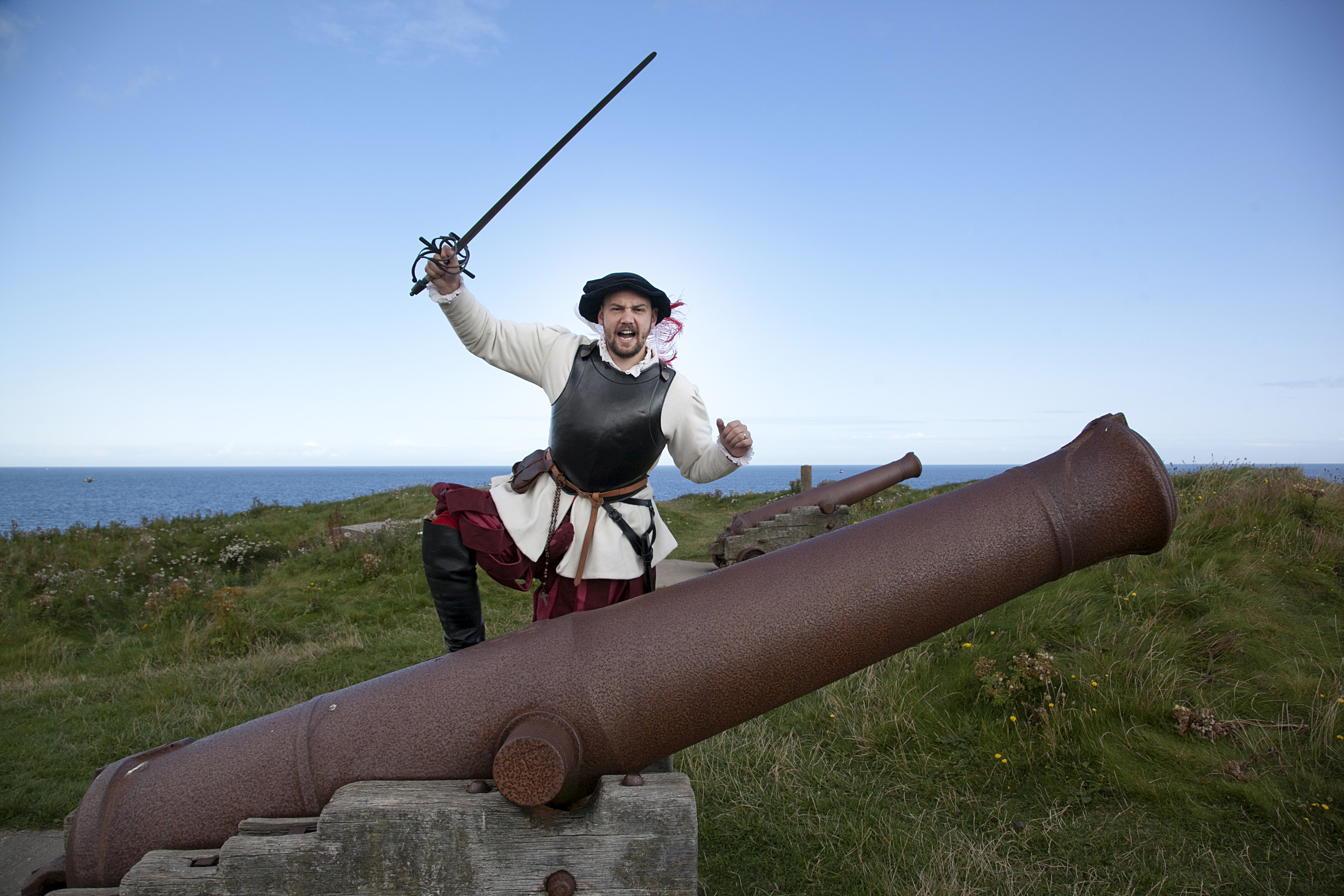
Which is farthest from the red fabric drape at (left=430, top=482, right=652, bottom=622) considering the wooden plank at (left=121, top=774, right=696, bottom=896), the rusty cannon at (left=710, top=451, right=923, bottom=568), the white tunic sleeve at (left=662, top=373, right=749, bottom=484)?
the rusty cannon at (left=710, top=451, right=923, bottom=568)

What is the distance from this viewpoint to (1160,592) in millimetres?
5062

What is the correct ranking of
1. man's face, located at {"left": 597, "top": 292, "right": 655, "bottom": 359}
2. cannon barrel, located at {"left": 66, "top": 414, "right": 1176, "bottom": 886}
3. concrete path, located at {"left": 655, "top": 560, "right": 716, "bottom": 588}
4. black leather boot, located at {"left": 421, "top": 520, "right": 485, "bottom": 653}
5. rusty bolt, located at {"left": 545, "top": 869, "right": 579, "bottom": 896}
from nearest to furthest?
1. rusty bolt, located at {"left": 545, "top": 869, "right": 579, "bottom": 896}
2. cannon barrel, located at {"left": 66, "top": 414, "right": 1176, "bottom": 886}
3. black leather boot, located at {"left": 421, "top": 520, "right": 485, "bottom": 653}
4. man's face, located at {"left": 597, "top": 292, "right": 655, "bottom": 359}
5. concrete path, located at {"left": 655, "top": 560, "right": 716, "bottom": 588}

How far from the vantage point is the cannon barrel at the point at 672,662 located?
6.28 ft

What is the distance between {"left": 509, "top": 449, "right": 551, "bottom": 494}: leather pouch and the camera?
2.76 metres

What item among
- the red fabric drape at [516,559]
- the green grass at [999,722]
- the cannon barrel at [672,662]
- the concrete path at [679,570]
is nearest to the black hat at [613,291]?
the red fabric drape at [516,559]

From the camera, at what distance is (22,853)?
3258mm

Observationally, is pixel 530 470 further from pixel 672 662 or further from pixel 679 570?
pixel 679 570

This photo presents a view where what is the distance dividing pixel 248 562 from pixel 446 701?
32.4ft

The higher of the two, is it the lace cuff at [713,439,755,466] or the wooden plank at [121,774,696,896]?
the lace cuff at [713,439,755,466]

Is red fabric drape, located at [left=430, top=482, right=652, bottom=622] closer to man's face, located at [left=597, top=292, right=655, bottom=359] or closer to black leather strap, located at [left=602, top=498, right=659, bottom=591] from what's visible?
black leather strap, located at [left=602, top=498, right=659, bottom=591]

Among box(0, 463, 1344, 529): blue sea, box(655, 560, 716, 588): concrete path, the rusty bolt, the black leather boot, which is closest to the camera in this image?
the rusty bolt

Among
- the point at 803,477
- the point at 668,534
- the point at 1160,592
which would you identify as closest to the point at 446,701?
the point at 668,534

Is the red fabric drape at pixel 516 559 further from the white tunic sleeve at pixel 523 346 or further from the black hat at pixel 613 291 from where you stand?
the black hat at pixel 613 291

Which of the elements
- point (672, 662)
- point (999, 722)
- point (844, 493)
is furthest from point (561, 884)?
point (844, 493)
